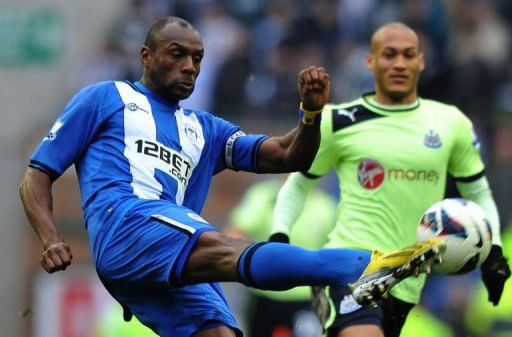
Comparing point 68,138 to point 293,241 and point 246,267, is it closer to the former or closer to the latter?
point 246,267

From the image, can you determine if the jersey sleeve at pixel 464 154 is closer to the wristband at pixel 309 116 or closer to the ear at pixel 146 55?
the wristband at pixel 309 116

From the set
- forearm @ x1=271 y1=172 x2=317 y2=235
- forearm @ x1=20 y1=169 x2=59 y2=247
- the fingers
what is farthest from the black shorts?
forearm @ x1=20 y1=169 x2=59 y2=247

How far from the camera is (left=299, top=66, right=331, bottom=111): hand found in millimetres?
7645

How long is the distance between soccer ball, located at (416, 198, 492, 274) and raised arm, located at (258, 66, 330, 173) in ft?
2.40

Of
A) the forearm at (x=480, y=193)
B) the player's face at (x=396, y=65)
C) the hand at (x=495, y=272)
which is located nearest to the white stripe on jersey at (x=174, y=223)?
the hand at (x=495, y=272)

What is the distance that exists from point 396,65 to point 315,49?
645 cm

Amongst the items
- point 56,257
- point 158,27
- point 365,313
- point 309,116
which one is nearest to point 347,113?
point 365,313

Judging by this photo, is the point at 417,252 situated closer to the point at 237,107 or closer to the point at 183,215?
the point at 183,215

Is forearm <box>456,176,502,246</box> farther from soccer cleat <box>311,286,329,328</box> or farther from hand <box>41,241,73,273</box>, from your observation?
hand <box>41,241,73,273</box>

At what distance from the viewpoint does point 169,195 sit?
800 cm

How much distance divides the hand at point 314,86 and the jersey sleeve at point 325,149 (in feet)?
5.07

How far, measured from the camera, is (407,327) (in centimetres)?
1328

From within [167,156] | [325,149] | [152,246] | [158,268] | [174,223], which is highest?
[167,156]

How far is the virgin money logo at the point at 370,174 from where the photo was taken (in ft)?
30.5
